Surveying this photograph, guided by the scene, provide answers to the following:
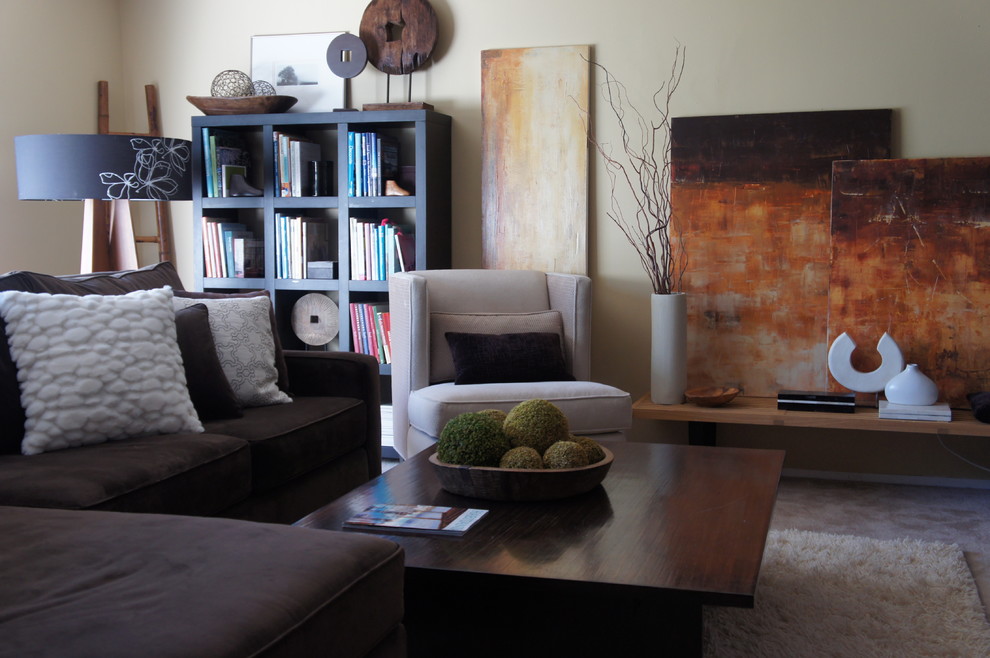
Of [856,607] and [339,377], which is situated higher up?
[339,377]

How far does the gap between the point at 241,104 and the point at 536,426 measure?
2961 mm

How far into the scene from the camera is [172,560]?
4.96 ft

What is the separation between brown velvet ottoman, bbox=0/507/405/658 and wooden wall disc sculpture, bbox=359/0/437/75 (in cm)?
323

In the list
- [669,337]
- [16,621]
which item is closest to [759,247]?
[669,337]

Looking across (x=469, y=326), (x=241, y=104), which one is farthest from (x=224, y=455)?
(x=241, y=104)

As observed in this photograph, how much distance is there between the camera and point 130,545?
1.59 meters

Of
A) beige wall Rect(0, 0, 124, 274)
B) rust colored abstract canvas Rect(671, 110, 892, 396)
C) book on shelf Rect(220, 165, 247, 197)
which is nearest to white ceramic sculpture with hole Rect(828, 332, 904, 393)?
rust colored abstract canvas Rect(671, 110, 892, 396)

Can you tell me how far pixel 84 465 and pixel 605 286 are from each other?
2.72 metres

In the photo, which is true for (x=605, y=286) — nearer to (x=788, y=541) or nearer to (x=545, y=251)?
(x=545, y=251)

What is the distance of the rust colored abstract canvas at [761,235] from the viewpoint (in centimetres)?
409

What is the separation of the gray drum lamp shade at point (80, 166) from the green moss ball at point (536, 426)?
8.23ft

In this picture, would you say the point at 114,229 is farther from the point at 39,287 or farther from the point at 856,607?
the point at 856,607

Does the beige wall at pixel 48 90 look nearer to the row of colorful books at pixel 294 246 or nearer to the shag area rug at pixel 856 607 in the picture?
the row of colorful books at pixel 294 246

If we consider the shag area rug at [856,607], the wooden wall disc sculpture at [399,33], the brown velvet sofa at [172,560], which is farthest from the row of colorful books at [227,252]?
the shag area rug at [856,607]
